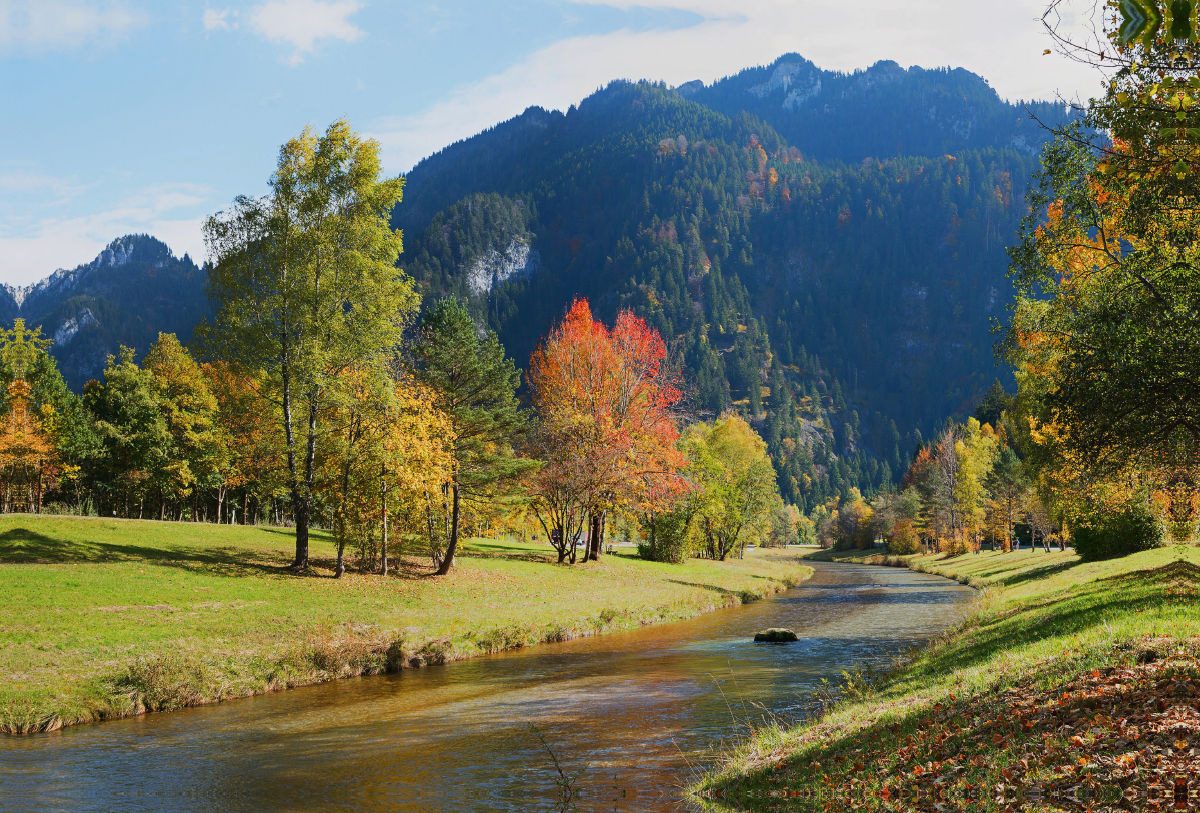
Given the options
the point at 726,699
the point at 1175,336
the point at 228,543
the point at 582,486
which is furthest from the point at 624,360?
the point at 1175,336

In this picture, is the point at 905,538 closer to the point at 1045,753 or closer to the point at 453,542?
the point at 453,542

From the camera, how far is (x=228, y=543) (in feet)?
120

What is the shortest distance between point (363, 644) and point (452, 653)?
3.52 metres

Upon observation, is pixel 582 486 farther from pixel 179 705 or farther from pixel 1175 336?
pixel 1175 336

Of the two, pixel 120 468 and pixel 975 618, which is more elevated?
pixel 120 468

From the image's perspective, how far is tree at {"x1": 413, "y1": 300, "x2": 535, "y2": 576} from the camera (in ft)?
126

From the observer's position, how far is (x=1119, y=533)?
39594 mm

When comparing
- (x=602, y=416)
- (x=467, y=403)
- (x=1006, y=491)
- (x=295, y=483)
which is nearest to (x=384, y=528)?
(x=295, y=483)

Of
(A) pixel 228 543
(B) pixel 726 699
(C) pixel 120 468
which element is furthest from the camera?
(C) pixel 120 468

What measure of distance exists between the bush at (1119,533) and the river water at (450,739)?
20134 mm

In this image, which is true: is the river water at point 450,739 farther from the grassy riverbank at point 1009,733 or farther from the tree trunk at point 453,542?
the tree trunk at point 453,542

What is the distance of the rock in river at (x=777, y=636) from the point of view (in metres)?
28.8

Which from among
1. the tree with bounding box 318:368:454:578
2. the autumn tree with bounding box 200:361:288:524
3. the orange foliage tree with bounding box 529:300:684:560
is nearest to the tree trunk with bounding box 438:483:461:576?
the tree with bounding box 318:368:454:578

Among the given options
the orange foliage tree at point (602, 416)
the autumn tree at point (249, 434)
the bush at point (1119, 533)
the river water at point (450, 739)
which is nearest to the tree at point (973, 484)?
the bush at point (1119, 533)
